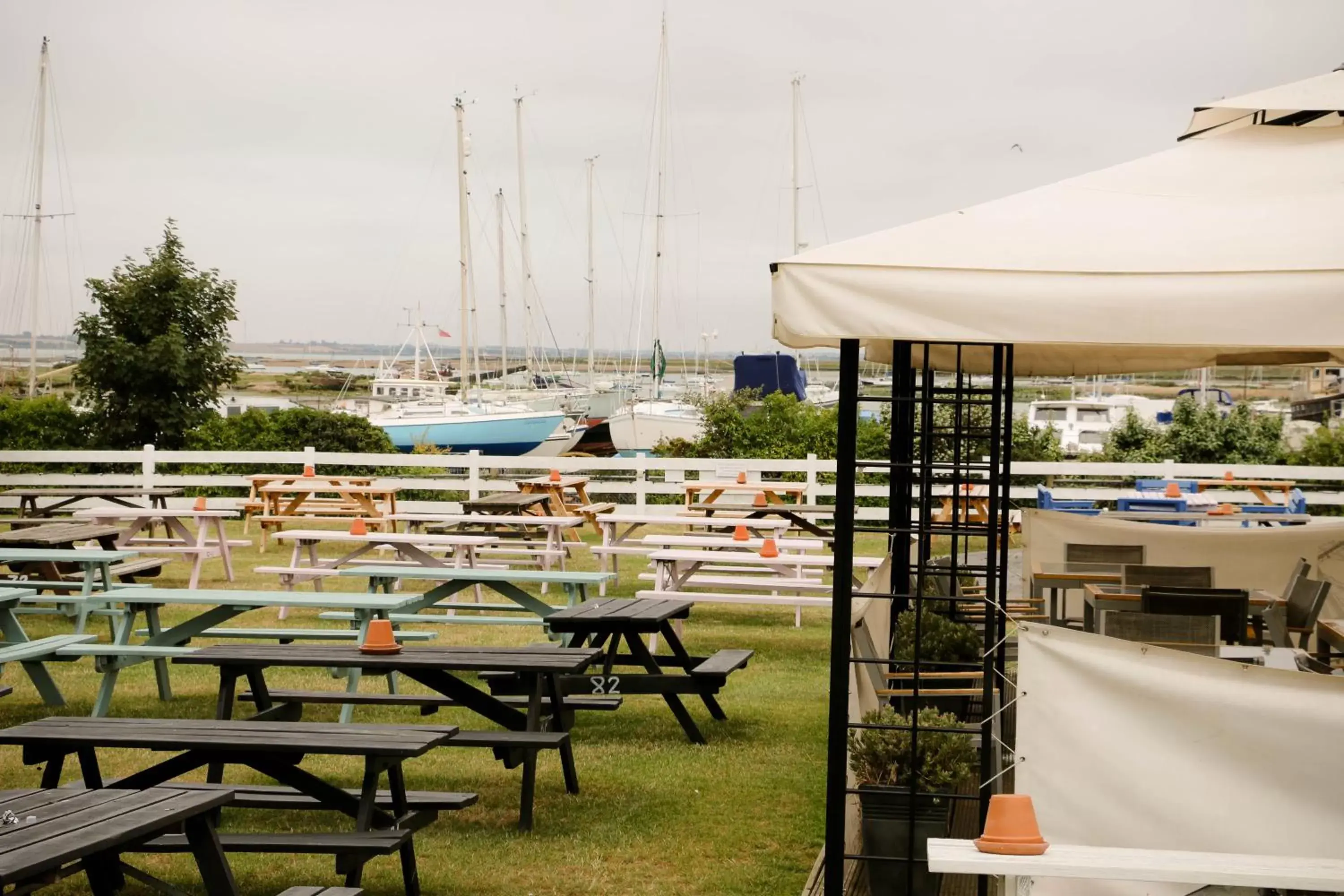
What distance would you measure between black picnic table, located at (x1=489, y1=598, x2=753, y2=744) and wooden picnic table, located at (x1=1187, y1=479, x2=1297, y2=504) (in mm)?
10250

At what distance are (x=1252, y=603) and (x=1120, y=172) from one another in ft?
11.7

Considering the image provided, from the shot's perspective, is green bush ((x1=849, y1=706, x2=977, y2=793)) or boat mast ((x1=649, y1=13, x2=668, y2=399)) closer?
green bush ((x1=849, y1=706, x2=977, y2=793))

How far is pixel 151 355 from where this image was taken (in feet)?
80.6

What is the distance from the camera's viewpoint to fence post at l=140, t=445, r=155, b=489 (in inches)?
759

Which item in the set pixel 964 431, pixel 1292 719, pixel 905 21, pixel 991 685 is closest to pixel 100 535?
pixel 964 431

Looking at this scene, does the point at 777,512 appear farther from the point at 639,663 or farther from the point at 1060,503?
the point at 1060,503

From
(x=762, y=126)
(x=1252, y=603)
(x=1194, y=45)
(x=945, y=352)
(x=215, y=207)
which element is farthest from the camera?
(x=215, y=207)

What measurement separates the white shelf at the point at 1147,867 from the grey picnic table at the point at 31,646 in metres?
5.90

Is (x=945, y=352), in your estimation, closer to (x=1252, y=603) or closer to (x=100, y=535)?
(x=1252, y=603)

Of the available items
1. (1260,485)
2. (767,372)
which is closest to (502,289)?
(767,372)

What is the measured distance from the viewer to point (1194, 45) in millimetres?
13695

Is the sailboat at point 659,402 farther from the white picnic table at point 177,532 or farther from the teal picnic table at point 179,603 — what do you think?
the teal picnic table at point 179,603

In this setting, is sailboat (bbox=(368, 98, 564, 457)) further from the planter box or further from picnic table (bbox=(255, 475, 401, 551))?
the planter box

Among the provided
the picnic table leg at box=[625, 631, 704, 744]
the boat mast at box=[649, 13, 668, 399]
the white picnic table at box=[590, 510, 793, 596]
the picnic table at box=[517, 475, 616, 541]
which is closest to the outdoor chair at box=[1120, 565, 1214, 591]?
the picnic table leg at box=[625, 631, 704, 744]
